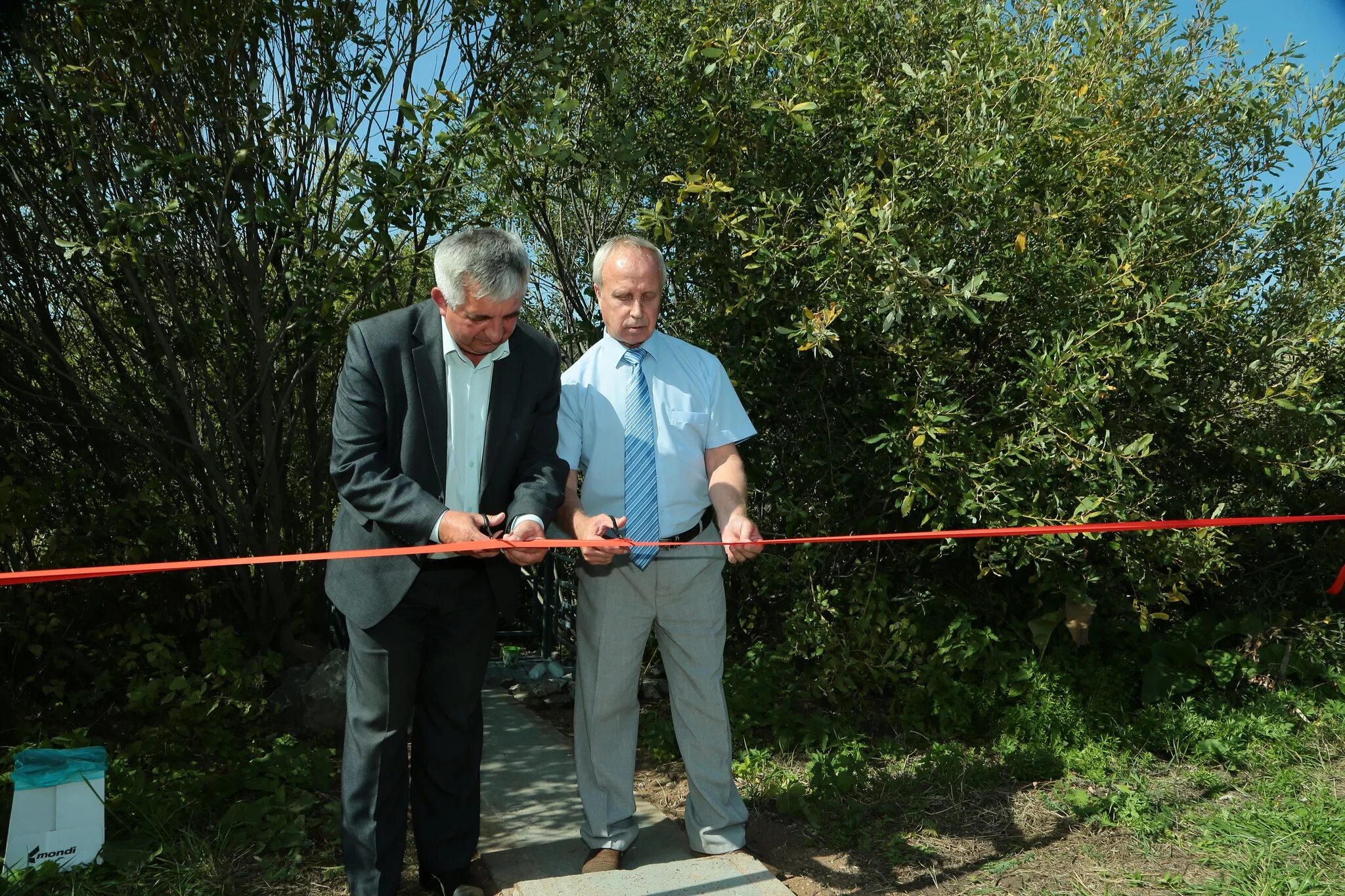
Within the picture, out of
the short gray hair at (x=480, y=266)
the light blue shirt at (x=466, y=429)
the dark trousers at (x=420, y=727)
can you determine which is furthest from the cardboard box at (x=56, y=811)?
the short gray hair at (x=480, y=266)

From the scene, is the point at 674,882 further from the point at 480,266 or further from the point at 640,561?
the point at 480,266

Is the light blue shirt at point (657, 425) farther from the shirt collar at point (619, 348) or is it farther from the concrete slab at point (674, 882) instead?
the concrete slab at point (674, 882)

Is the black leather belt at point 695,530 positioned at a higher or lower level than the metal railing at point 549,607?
higher

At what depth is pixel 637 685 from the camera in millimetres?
3342

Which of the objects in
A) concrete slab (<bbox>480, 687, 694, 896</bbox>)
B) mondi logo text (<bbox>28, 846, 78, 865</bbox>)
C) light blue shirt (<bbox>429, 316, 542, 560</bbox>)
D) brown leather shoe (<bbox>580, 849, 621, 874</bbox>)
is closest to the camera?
light blue shirt (<bbox>429, 316, 542, 560</bbox>)

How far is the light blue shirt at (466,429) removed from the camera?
3055 mm

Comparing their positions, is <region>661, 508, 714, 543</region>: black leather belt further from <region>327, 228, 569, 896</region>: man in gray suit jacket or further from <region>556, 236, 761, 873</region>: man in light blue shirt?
<region>327, 228, 569, 896</region>: man in gray suit jacket

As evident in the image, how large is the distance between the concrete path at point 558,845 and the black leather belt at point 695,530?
104 cm

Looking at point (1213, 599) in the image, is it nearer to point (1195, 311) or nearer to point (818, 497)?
point (1195, 311)

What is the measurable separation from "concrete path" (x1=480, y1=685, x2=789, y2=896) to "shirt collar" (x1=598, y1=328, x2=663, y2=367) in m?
1.63

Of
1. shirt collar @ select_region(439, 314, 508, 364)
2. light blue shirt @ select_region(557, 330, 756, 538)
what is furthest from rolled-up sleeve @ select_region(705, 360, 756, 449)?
shirt collar @ select_region(439, 314, 508, 364)

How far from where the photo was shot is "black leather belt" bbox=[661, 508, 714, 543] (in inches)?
131

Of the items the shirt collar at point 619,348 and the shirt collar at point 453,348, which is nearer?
the shirt collar at point 453,348

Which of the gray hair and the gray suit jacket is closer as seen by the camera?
the gray suit jacket
